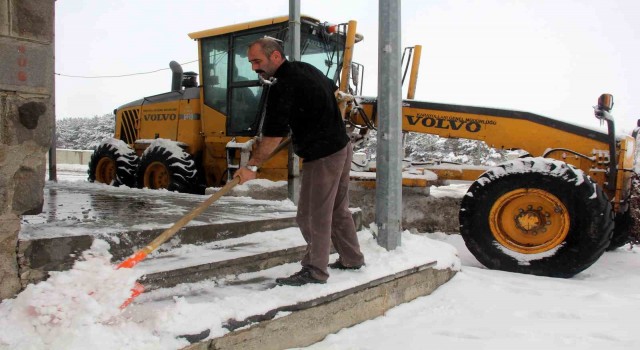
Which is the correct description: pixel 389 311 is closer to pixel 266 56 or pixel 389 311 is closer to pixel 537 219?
pixel 266 56

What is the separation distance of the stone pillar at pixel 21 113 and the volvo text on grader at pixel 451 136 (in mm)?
4031

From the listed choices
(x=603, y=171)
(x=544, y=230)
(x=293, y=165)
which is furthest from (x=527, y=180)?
(x=293, y=165)

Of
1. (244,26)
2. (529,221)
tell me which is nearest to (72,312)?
(529,221)

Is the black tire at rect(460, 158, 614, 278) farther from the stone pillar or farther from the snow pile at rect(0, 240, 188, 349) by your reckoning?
the stone pillar

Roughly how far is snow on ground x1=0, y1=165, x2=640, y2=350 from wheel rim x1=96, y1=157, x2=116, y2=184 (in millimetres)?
6635

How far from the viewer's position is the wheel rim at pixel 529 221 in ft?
16.9

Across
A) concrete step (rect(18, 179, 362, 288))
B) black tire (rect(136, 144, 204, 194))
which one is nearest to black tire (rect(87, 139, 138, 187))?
black tire (rect(136, 144, 204, 194))

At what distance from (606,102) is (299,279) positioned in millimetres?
4280

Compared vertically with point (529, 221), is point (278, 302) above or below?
below

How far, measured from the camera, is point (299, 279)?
3262 millimetres

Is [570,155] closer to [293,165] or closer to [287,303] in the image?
[293,165]

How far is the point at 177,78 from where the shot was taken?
8.78 meters

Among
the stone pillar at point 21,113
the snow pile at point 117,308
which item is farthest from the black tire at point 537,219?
the stone pillar at point 21,113

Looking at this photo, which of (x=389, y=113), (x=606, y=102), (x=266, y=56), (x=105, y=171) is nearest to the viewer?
(x=266, y=56)
